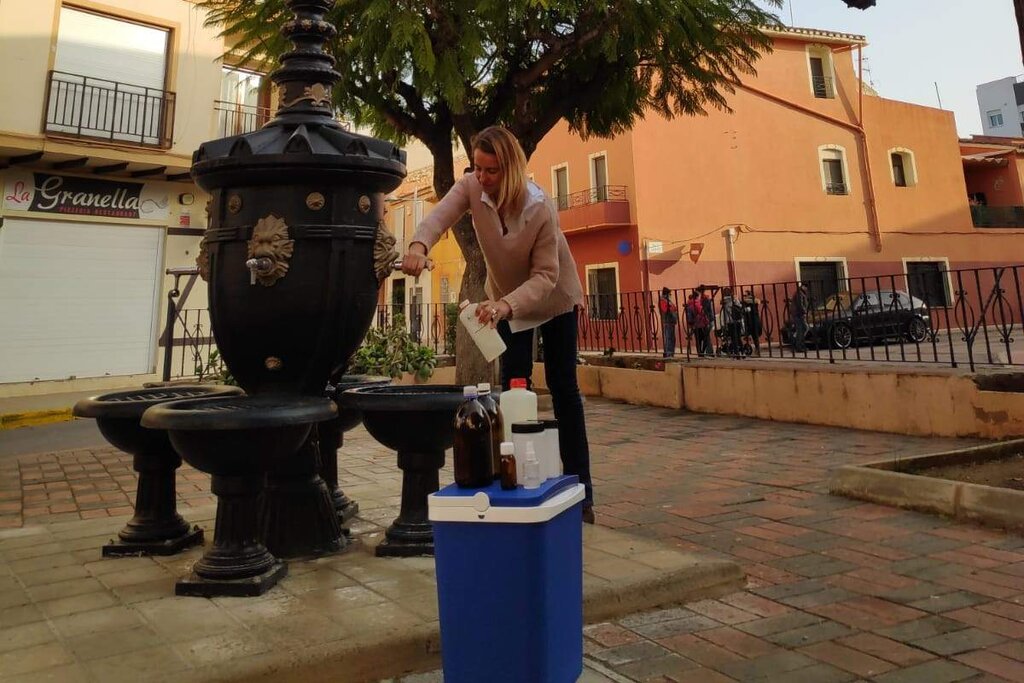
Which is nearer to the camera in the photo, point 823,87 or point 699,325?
point 699,325

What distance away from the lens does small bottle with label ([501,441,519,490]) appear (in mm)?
1759

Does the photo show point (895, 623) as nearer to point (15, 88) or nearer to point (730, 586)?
point (730, 586)

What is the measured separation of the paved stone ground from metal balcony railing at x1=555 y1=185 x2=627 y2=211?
594 inches

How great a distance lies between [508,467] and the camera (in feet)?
5.81

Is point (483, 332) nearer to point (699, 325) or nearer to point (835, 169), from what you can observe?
point (699, 325)

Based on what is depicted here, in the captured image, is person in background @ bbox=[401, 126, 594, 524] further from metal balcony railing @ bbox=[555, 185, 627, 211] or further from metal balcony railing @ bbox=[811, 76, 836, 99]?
metal balcony railing @ bbox=[811, 76, 836, 99]

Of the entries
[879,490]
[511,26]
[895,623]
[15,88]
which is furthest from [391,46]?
[15,88]

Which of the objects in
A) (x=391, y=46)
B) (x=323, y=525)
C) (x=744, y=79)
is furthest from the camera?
(x=744, y=79)

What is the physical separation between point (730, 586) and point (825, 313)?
5906 millimetres

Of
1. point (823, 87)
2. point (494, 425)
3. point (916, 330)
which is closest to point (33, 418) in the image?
point (494, 425)

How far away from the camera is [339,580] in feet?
8.38

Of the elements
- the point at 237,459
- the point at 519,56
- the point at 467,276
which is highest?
the point at 519,56

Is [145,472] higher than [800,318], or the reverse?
[800,318]

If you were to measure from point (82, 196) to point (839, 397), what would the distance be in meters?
13.2
